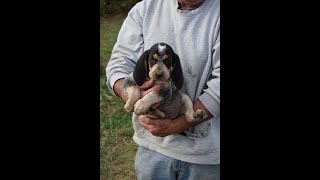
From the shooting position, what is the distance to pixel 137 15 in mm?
2064

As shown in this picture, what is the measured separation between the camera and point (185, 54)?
78.4 inches

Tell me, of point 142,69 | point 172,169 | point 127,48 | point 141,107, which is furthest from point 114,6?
point 172,169

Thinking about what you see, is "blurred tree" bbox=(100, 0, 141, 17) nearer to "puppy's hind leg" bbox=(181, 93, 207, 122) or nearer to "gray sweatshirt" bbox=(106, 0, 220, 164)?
"gray sweatshirt" bbox=(106, 0, 220, 164)

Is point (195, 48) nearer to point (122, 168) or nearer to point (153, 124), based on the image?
point (153, 124)

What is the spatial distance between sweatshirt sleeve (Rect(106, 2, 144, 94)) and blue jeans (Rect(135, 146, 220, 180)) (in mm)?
279

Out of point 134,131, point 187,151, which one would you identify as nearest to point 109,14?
point 134,131

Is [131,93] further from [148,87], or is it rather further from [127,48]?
[127,48]

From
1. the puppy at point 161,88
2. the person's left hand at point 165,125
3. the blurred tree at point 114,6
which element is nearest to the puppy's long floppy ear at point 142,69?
the puppy at point 161,88

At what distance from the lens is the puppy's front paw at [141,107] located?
1.98 meters

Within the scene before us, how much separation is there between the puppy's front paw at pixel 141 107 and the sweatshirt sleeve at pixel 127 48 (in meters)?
0.11

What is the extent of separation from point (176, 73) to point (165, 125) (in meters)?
0.18

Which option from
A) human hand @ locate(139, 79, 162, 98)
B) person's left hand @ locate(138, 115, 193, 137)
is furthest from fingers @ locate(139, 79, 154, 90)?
person's left hand @ locate(138, 115, 193, 137)

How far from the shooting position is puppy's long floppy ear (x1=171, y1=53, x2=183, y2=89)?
6.48 ft
